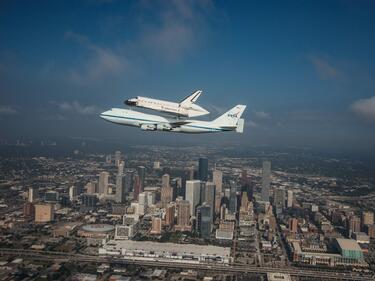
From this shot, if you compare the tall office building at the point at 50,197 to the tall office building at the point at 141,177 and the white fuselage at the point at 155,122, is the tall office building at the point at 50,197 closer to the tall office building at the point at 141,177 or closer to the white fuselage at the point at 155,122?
the tall office building at the point at 141,177

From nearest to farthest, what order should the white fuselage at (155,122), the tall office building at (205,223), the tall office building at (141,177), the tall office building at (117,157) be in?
the white fuselage at (155,122), the tall office building at (205,223), the tall office building at (141,177), the tall office building at (117,157)

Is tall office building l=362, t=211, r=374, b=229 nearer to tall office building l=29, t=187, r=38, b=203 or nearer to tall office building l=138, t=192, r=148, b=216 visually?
tall office building l=138, t=192, r=148, b=216

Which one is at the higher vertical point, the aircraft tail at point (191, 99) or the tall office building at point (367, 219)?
the aircraft tail at point (191, 99)

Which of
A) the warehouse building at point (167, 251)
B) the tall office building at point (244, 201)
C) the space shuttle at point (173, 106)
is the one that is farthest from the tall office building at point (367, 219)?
the space shuttle at point (173, 106)

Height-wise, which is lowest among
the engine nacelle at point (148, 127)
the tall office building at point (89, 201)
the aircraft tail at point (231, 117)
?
the tall office building at point (89, 201)

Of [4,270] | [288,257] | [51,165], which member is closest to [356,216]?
[288,257]

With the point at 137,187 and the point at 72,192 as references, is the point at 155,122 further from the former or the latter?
the point at 72,192
